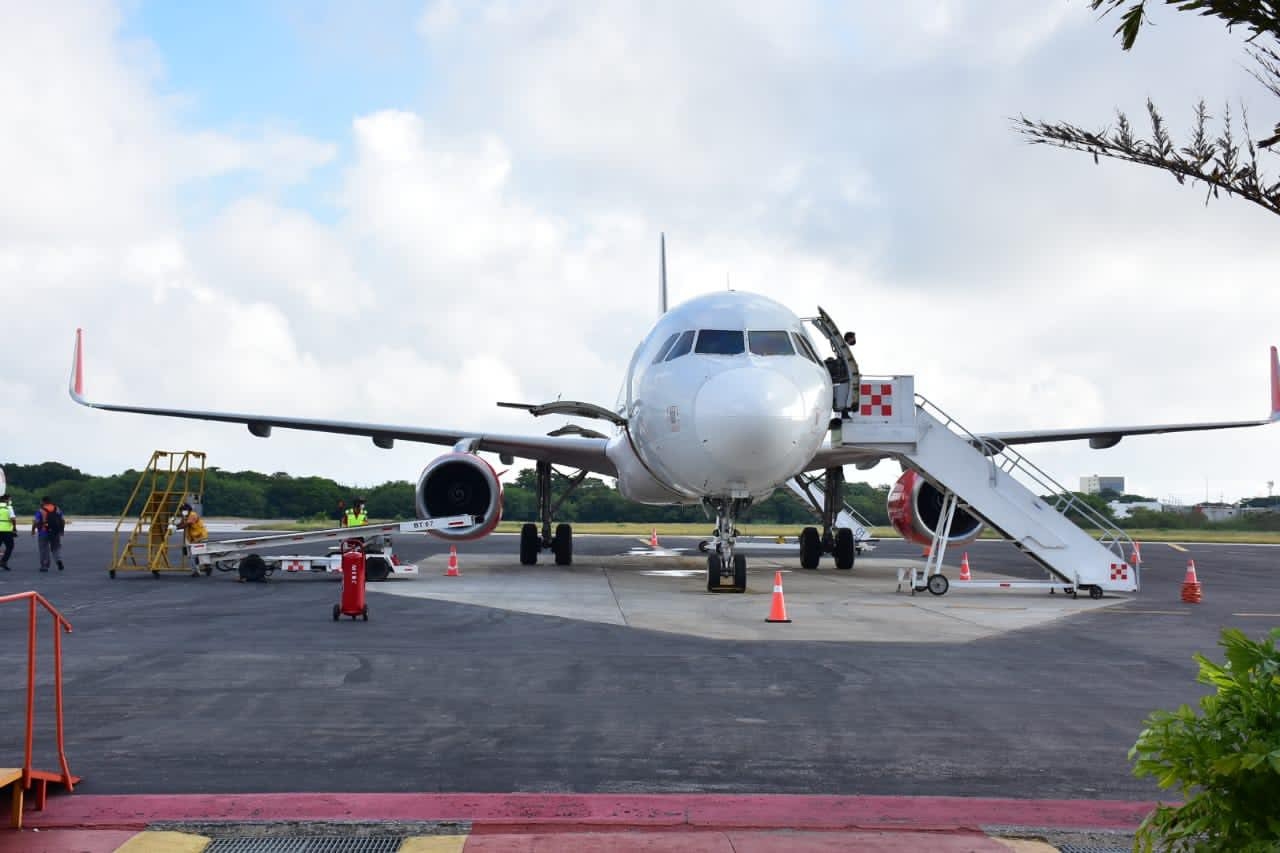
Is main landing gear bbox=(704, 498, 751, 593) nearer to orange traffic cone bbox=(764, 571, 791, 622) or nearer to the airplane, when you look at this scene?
the airplane

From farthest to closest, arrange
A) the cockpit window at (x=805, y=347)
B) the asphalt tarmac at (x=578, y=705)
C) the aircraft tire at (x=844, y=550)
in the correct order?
the aircraft tire at (x=844, y=550) → the cockpit window at (x=805, y=347) → the asphalt tarmac at (x=578, y=705)

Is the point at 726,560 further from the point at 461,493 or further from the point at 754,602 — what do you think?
the point at 461,493

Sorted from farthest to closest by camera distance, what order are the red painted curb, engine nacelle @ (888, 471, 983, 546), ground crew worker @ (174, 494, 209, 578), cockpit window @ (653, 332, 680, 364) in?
ground crew worker @ (174, 494, 209, 578) → engine nacelle @ (888, 471, 983, 546) → cockpit window @ (653, 332, 680, 364) → the red painted curb

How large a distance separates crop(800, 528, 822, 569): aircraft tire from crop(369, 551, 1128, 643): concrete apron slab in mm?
984

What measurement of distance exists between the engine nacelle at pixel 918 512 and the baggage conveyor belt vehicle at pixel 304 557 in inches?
276

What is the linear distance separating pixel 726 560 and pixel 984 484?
3842 millimetres

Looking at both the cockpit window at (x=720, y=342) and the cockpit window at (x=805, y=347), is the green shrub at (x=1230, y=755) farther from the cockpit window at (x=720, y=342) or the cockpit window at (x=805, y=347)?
the cockpit window at (x=805, y=347)

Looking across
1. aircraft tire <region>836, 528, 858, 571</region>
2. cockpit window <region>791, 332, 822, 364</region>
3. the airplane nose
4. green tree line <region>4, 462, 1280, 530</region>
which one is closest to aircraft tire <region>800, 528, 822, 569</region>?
aircraft tire <region>836, 528, 858, 571</region>

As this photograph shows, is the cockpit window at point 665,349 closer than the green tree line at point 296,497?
Yes

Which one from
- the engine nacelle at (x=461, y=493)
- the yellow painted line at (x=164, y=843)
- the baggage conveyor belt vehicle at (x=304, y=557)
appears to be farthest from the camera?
the engine nacelle at (x=461, y=493)

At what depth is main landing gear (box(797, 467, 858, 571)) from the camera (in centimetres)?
2152

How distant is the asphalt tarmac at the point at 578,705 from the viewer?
538 centimetres

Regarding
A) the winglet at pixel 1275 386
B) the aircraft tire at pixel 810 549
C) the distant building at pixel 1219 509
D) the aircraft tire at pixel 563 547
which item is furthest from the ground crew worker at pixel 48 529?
the distant building at pixel 1219 509

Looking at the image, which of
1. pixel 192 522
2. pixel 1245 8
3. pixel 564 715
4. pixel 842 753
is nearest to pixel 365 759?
pixel 564 715
